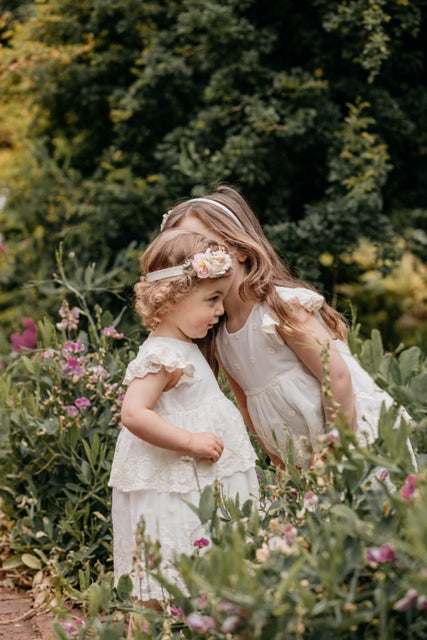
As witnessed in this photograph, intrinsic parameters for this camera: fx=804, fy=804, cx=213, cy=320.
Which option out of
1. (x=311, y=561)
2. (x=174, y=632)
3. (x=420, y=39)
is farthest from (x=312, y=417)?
(x=420, y=39)

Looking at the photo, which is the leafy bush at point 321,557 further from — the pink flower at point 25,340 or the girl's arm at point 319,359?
the pink flower at point 25,340

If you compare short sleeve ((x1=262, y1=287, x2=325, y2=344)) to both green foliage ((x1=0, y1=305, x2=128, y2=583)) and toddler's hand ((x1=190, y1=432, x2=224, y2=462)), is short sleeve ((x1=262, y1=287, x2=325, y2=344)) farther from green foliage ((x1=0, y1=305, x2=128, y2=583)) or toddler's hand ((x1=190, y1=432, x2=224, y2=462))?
green foliage ((x1=0, y1=305, x2=128, y2=583))

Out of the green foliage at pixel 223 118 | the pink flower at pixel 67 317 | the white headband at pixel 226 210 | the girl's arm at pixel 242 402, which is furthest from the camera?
the green foliage at pixel 223 118

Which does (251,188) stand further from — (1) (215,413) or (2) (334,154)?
(1) (215,413)

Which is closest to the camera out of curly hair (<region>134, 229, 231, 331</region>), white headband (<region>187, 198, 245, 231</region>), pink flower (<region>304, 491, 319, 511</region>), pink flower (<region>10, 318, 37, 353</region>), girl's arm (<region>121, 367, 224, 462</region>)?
pink flower (<region>304, 491, 319, 511</region>)

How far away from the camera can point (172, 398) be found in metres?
2.47

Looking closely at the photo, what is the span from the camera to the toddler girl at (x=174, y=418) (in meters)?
2.36

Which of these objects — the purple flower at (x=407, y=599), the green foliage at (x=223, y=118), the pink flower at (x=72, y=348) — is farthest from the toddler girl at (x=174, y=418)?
the green foliage at (x=223, y=118)

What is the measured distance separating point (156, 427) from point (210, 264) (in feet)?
1.64

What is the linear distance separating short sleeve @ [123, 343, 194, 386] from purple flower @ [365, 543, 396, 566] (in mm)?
1012

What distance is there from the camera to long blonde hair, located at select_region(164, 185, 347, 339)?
257cm

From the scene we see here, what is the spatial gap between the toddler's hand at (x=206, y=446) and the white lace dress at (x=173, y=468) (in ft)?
0.22

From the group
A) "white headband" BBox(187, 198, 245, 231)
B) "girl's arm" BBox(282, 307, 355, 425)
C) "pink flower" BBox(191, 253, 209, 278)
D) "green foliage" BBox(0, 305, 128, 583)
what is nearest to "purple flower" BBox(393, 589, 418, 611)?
"girl's arm" BBox(282, 307, 355, 425)

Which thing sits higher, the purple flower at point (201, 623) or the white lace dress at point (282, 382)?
the purple flower at point (201, 623)
